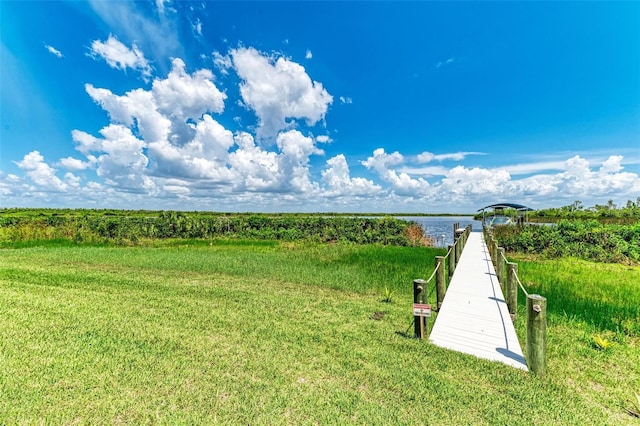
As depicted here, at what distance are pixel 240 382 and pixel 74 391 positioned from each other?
6.49ft

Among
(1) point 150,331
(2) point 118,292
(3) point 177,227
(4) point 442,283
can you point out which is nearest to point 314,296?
(4) point 442,283

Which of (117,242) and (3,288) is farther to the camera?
(117,242)

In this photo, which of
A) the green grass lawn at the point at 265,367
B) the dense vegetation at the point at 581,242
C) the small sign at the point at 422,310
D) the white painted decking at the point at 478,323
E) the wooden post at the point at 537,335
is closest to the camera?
the green grass lawn at the point at 265,367

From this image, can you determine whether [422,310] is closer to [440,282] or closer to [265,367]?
[440,282]

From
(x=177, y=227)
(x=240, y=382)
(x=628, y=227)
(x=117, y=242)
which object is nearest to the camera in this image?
(x=240, y=382)

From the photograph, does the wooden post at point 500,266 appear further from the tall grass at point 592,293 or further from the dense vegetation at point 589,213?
the dense vegetation at point 589,213

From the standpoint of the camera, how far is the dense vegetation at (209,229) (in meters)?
23.6

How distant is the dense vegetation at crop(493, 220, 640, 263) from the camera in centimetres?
1623

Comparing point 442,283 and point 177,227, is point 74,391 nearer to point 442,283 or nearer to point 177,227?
point 442,283

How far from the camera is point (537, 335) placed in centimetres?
417

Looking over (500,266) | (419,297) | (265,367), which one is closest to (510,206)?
(500,266)

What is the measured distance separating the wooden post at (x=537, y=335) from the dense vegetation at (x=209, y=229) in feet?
66.0

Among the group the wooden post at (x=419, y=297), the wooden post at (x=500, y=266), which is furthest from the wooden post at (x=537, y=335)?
the wooden post at (x=500, y=266)

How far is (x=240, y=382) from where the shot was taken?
12.7ft
